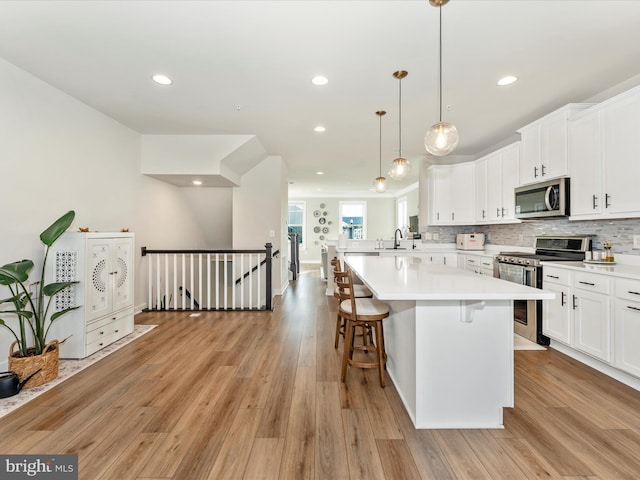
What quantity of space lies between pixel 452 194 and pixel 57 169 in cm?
542

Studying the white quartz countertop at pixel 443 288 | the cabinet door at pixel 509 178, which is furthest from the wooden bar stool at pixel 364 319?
the cabinet door at pixel 509 178

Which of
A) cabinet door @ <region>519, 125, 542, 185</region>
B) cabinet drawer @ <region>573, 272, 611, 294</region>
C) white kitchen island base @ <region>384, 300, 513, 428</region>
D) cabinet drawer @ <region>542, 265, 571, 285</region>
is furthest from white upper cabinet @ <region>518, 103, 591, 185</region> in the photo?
white kitchen island base @ <region>384, 300, 513, 428</region>

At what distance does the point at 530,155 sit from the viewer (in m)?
3.75

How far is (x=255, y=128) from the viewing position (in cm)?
423

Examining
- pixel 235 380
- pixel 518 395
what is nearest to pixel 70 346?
pixel 235 380

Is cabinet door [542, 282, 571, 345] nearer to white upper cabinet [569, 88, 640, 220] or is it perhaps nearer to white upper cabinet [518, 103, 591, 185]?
white upper cabinet [569, 88, 640, 220]

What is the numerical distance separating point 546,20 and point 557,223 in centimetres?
260

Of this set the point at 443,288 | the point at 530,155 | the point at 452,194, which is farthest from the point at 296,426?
the point at 452,194

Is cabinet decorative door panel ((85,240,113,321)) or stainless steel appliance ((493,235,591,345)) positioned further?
stainless steel appliance ((493,235,591,345))

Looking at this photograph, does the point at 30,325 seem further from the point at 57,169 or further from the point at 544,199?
the point at 544,199

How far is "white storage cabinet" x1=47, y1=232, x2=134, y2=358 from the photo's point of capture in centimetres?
290

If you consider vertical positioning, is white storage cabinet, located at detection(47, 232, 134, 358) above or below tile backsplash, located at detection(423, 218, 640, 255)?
below

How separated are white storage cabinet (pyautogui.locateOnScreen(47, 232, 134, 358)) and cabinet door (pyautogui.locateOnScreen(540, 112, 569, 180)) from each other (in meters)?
4.81

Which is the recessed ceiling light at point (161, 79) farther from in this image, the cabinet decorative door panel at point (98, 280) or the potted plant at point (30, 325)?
the cabinet decorative door panel at point (98, 280)
